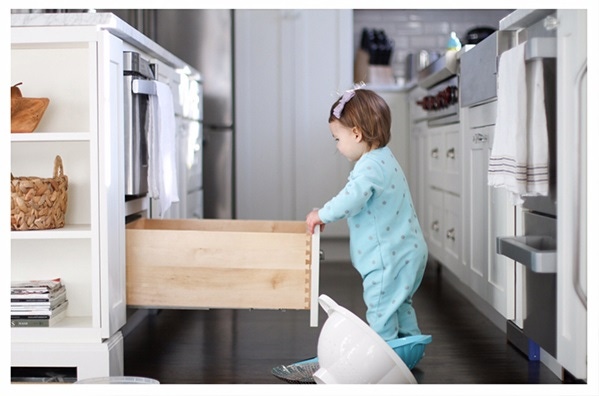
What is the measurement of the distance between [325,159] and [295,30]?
705 millimetres

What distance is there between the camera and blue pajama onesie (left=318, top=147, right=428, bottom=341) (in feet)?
7.17

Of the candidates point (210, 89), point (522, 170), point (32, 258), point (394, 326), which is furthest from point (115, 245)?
point (210, 89)

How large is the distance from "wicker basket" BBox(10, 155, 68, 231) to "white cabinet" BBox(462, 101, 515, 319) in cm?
122

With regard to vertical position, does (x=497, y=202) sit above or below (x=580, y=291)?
above

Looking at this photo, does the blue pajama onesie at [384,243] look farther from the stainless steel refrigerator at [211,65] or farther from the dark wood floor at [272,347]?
the stainless steel refrigerator at [211,65]

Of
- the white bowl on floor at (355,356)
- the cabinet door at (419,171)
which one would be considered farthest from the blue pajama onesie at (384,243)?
the cabinet door at (419,171)

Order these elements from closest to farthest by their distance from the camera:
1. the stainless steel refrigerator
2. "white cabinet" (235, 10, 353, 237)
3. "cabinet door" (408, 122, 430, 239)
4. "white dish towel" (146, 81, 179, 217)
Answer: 1. "white dish towel" (146, 81, 179, 217)
2. "cabinet door" (408, 122, 430, 239)
3. the stainless steel refrigerator
4. "white cabinet" (235, 10, 353, 237)

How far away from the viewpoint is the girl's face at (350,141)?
7.47 feet

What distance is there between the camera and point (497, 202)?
2.44m

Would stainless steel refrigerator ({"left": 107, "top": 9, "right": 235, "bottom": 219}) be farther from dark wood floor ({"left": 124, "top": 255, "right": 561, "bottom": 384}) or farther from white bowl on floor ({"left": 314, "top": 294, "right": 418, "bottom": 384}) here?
white bowl on floor ({"left": 314, "top": 294, "right": 418, "bottom": 384})

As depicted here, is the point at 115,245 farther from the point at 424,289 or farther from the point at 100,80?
the point at 424,289

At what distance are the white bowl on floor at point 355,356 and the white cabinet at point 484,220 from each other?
602 millimetres

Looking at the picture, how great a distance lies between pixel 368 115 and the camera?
88.4 inches

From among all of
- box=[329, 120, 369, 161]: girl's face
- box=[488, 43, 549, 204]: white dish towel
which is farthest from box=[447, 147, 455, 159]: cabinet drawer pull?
box=[488, 43, 549, 204]: white dish towel
